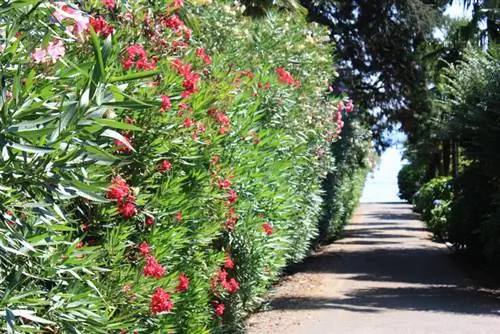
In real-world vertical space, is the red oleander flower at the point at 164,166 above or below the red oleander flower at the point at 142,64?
below

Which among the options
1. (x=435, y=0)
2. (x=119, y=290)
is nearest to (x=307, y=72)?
(x=119, y=290)

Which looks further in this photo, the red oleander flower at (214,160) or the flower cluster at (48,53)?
the red oleander flower at (214,160)

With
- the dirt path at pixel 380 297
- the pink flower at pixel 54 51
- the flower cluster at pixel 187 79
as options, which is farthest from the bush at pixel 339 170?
the pink flower at pixel 54 51

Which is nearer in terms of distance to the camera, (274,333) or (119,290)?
(119,290)

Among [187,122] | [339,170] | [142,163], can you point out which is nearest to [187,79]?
[187,122]

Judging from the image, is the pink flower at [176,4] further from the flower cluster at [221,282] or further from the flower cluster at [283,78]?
the flower cluster at [283,78]

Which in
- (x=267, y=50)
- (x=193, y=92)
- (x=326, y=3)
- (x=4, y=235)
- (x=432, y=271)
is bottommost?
(x=432, y=271)

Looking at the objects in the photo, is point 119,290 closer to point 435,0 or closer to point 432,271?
point 432,271

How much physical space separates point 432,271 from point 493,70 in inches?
195

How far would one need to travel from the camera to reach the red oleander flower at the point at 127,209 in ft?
16.0

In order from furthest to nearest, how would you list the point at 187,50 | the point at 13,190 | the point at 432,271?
the point at 432,271 < the point at 187,50 < the point at 13,190


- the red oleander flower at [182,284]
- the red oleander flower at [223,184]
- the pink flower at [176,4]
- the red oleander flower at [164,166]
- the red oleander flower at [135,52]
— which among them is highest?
the pink flower at [176,4]

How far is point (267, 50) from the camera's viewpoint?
10.7 meters

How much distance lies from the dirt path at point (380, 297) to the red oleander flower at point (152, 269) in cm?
528
